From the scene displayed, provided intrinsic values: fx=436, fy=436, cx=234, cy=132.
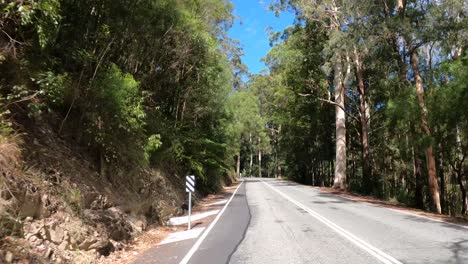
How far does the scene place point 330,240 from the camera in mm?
10531

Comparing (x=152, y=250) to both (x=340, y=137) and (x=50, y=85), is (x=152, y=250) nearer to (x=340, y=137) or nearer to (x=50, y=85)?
(x=50, y=85)

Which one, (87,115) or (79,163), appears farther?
(87,115)

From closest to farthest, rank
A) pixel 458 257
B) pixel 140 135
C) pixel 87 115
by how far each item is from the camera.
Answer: pixel 458 257, pixel 87 115, pixel 140 135

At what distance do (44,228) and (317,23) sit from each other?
3175cm

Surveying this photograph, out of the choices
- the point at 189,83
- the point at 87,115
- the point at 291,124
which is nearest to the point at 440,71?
the point at 189,83

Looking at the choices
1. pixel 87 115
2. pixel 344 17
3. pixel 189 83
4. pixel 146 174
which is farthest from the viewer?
pixel 344 17

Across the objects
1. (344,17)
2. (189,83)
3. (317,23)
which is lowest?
(189,83)

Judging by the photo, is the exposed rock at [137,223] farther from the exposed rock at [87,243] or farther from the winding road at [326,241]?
the exposed rock at [87,243]

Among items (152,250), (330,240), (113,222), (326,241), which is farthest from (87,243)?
(330,240)

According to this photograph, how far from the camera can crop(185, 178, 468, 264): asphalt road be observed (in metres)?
8.54

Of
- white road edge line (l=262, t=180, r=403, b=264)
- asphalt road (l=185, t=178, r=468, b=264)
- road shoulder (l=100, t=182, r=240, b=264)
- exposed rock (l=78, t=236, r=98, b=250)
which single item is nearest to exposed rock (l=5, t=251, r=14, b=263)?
exposed rock (l=78, t=236, r=98, b=250)

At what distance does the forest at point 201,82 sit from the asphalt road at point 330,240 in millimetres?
3936

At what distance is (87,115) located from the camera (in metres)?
11.3

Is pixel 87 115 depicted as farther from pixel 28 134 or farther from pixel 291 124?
pixel 291 124
